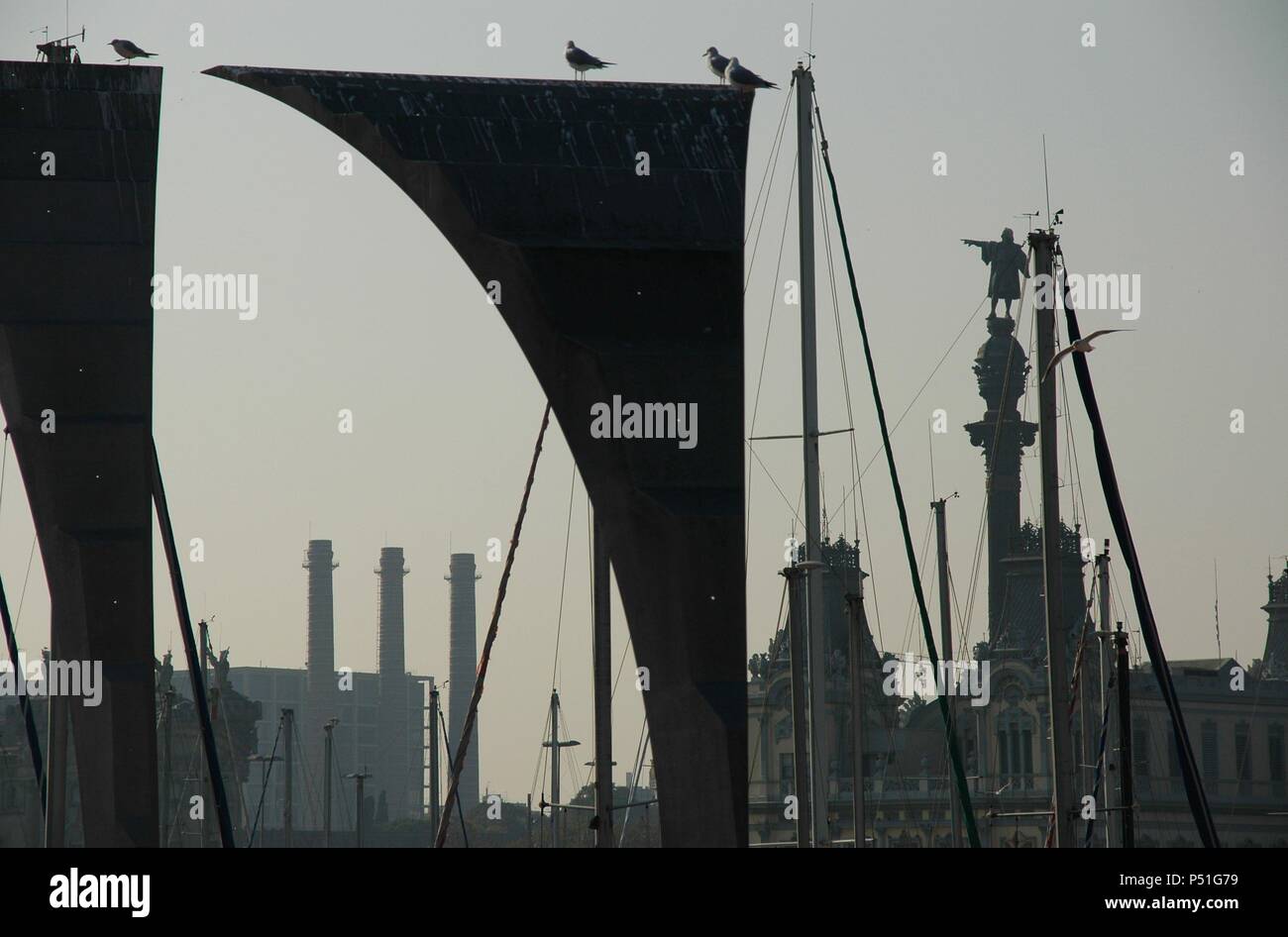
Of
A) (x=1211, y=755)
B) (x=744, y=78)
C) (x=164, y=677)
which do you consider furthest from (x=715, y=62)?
(x=1211, y=755)

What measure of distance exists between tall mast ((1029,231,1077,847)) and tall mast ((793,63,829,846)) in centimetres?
366

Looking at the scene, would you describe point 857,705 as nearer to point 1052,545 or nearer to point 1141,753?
point 1052,545

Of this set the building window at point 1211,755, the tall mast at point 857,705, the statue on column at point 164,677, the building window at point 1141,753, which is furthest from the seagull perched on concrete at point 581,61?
the building window at point 1211,755

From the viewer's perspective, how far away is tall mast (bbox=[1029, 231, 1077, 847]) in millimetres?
22453

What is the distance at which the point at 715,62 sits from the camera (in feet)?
87.6

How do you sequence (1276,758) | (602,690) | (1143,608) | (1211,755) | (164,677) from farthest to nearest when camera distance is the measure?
(1276,758) → (1211,755) → (164,677) → (602,690) → (1143,608)

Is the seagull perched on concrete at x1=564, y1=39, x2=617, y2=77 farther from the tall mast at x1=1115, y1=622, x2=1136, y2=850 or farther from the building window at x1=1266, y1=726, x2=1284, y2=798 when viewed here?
the building window at x1=1266, y1=726, x2=1284, y2=798

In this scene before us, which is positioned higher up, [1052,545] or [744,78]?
[744,78]

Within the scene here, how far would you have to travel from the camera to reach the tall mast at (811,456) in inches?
1081

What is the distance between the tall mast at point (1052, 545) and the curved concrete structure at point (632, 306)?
11.0 feet

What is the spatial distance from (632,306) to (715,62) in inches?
171

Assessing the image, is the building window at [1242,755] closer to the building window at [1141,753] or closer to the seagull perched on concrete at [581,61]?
the building window at [1141,753]

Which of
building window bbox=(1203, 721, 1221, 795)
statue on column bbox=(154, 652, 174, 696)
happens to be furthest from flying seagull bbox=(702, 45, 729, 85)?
building window bbox=(1203, 721, 1221, 795)
